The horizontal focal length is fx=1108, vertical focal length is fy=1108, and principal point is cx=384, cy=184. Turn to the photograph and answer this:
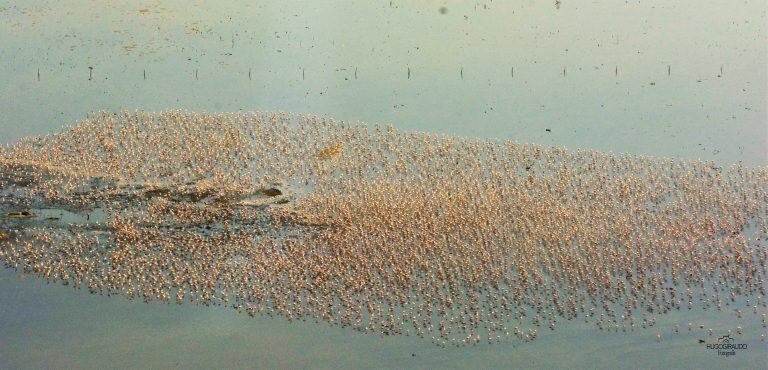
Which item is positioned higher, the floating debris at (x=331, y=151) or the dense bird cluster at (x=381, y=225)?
the floating debris at (x=331, y=151)

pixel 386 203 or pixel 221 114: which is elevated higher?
pixel 221 114

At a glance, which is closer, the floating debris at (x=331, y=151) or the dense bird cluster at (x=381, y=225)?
the dense bird cluster at (x=381, y=225)

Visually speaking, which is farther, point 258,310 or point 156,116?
point 156,116

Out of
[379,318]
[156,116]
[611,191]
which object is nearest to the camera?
[379,318]

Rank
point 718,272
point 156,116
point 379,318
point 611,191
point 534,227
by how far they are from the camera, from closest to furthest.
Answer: point 379,318
point 718,272
point 534,227
point 611,191
point 156,116

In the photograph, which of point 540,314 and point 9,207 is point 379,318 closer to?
point 540,314

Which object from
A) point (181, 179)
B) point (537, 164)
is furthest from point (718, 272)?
point (181, 179)

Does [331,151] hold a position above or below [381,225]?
above

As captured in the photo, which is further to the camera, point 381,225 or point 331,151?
point 331,151
